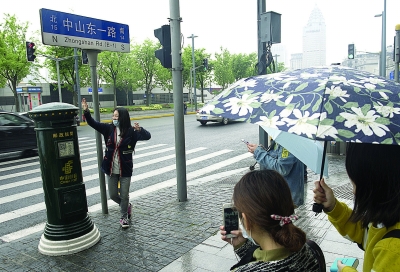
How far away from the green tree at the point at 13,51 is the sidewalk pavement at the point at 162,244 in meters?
27.9

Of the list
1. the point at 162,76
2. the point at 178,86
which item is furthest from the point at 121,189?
the point at 162,76

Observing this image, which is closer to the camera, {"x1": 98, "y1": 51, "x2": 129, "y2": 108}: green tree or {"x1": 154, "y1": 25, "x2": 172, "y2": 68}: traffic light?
{"x1": 154, "y1": 25, "x2": 172, "y2": 68}: traffic light

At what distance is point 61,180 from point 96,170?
527 centimetres

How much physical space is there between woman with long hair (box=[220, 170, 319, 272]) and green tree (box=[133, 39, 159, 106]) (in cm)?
4482

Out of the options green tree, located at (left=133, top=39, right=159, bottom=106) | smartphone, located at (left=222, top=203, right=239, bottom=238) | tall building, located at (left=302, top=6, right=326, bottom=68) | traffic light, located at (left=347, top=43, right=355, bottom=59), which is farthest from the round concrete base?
tall building, located at (left=302, top=6, right=326, bottom=68)

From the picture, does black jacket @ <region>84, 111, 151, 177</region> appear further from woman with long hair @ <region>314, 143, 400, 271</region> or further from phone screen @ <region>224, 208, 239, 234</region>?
woman with long hair @ <region>314, 143, 400, 271</region>

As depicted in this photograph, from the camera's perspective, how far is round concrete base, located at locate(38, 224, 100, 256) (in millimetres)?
4055

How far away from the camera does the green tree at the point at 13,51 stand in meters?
28.4

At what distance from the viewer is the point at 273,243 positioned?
144 cm

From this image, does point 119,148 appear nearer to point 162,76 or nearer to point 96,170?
point 96,170

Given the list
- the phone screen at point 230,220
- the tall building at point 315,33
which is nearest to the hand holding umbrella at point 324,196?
the phone screen at point 230,220

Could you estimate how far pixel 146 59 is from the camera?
46.1 m

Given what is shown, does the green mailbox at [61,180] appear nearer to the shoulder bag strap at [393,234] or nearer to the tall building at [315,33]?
the shoulder bag strap at [393,234]

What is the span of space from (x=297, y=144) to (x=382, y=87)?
3.65 feet
